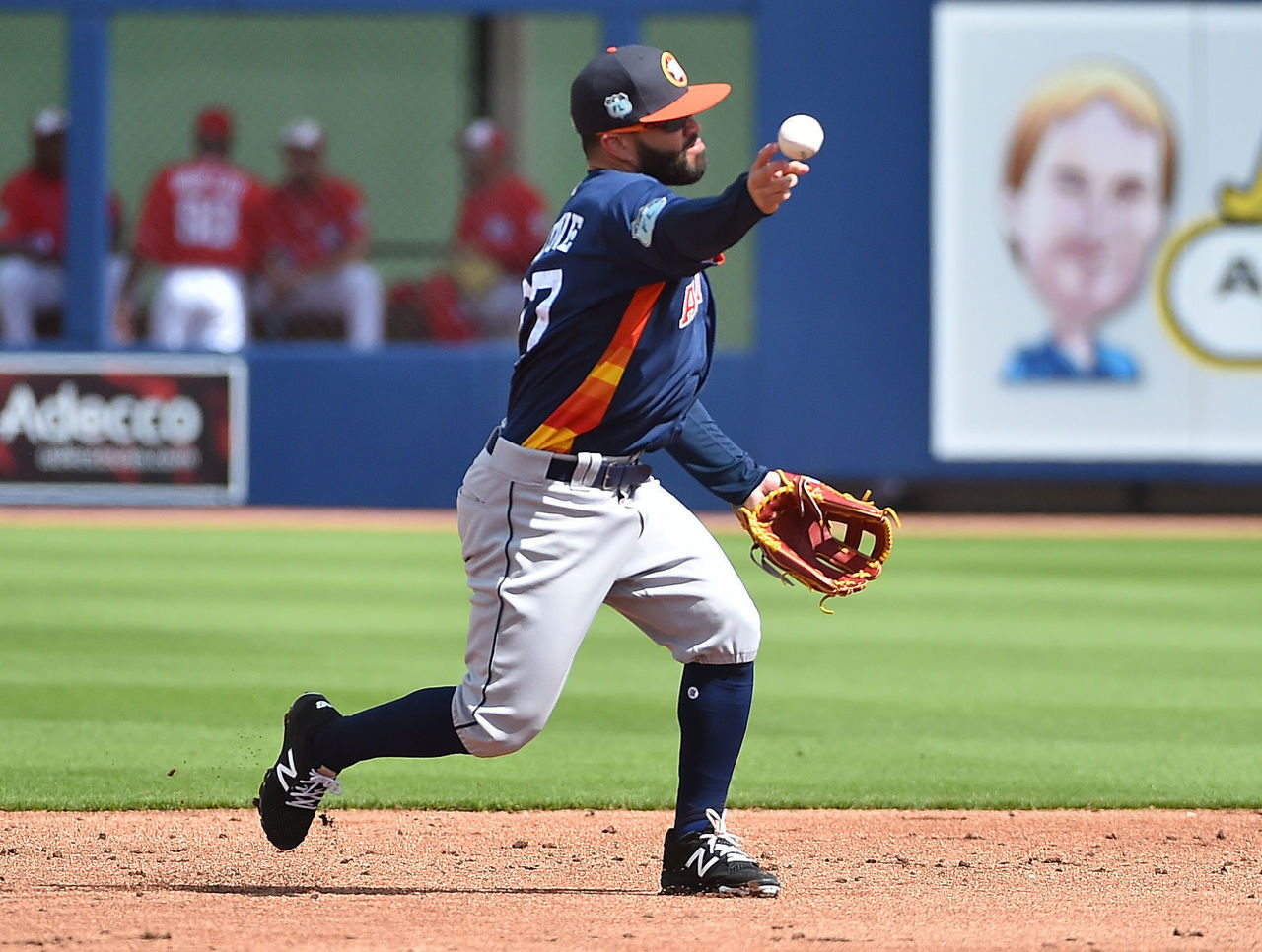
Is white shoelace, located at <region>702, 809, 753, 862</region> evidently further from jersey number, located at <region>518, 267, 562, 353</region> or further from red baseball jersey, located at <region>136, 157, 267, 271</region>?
red baseball jersey, located at <region>136, 157, 267, 271</region>

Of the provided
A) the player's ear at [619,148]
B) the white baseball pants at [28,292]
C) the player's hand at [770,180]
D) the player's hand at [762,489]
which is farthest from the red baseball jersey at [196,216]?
the player's hand at [770,180]

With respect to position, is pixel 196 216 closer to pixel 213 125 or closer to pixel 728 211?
pixel 213 125

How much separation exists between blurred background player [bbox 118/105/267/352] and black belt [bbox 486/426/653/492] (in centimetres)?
973

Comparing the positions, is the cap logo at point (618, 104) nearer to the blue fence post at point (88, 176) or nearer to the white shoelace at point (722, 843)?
the white shoelace at point (722, 843)

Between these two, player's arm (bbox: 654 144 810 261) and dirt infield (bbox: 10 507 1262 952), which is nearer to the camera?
player's arm (bbox: 654 144 810 261)

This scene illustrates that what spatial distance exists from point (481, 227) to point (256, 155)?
3052mm

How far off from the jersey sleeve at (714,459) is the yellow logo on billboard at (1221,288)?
31.4 ft

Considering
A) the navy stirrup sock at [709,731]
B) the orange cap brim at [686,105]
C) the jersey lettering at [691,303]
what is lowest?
the navy stirrup sock at [709,731]

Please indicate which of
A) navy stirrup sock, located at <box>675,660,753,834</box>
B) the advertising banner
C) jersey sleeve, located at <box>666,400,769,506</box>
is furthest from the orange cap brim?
the advertising banner

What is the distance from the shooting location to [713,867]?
156 inches

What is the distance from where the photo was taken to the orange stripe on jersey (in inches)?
150

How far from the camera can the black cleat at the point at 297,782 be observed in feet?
13.5

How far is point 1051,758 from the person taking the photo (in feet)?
18.6

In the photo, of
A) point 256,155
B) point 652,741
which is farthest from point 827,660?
point 256,155
